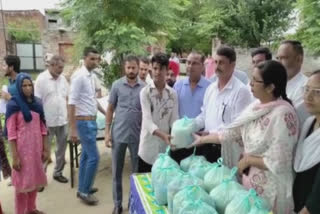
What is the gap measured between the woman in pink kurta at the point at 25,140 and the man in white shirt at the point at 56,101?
1050 mm

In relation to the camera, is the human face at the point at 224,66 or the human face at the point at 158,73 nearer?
the human face at the point at 224,66

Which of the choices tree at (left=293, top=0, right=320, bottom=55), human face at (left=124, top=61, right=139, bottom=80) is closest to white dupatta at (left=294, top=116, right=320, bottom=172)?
human face at (left=124, top=61, right=139, bottom=80)

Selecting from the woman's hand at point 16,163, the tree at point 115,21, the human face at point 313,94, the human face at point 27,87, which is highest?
the tree at point 115,21

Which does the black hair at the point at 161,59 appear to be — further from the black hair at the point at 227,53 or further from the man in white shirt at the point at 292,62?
the man in white shirt at the point at 292,62

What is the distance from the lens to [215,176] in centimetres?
183

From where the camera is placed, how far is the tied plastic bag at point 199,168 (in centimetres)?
197

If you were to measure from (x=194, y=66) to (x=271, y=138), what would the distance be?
53.4 inches

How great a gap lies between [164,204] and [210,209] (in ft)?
1.48

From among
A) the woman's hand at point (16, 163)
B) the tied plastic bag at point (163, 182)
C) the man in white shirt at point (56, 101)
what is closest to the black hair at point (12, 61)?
the man in white shirt at point (56, 101)

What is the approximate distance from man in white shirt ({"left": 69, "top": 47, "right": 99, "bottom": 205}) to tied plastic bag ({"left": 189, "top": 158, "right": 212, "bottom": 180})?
5.88 feet

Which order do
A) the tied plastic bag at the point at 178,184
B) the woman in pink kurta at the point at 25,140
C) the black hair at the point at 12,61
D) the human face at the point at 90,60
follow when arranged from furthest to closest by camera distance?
the black hair at the point at 12,61, the human face at the point at 90,60, the woman in pink kurta at the point at 25,140, the tied plastic bag at the point at 178,184

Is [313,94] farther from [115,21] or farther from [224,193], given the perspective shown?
[115,21]

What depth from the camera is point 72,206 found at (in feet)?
12.1

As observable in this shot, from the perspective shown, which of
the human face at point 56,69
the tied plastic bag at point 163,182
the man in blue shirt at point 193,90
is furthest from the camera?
the human face at point 56,69
